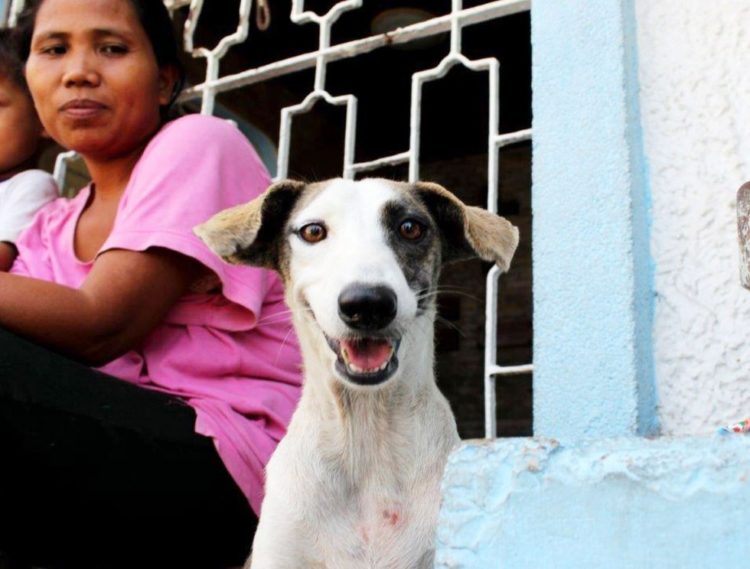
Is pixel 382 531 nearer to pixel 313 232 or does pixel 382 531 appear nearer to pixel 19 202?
pixel 313 232

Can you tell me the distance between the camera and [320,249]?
2.10 m

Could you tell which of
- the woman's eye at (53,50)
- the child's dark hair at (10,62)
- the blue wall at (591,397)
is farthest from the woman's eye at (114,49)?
the blue wall at (591,397)

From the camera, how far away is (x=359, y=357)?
1.94 m

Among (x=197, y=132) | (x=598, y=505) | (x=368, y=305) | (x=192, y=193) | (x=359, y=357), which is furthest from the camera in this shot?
(x=197, y=132)

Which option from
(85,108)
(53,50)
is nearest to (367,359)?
(85,108)

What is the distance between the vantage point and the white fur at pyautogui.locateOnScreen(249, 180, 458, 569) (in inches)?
72.9

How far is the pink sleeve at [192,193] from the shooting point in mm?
2285

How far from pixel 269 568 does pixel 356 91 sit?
5.19 m

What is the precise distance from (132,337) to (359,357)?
2.01ft

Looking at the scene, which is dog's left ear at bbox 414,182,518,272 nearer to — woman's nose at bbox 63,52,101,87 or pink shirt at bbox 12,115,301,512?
pink shirt at bbox 12,115,301,512

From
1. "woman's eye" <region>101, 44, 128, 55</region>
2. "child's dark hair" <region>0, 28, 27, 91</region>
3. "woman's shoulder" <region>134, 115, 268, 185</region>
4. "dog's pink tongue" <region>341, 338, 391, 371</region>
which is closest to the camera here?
"dog's pink tongue" <region>341, 338, 391, 371</region>

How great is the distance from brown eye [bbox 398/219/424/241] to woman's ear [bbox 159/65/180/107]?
1103 mm

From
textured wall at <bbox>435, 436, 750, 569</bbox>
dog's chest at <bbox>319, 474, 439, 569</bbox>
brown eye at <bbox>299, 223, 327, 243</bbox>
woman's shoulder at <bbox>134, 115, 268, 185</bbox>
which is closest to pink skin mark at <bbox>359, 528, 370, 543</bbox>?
dog's chest at <bbox>319, 474, 439, 569</bbox>

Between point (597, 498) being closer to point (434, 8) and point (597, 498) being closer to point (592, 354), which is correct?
point (592, 354)
